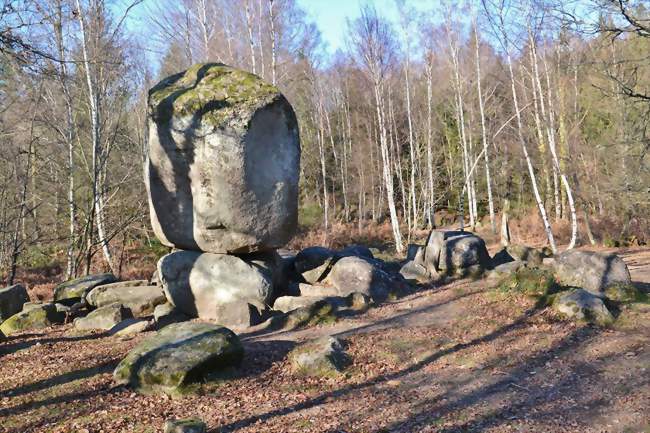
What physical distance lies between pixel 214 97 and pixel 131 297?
4437 millimetres

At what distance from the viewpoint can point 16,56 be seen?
6.48 m

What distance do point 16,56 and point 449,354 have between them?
6.86 metres

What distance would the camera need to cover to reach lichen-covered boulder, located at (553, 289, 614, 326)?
351 inches

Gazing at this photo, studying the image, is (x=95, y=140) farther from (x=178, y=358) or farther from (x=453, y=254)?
(x=453, y=254)

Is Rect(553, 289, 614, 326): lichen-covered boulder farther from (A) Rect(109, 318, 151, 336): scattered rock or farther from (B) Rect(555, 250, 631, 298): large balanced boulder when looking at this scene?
(A) Rect(109, 318, 151, 336): scattered rock

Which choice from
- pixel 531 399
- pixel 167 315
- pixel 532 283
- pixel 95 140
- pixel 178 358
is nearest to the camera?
pixel 531 399

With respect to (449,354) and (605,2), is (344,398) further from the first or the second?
(605,2)

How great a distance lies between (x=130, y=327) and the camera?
943 cm

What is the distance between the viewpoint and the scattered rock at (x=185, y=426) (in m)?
5.13

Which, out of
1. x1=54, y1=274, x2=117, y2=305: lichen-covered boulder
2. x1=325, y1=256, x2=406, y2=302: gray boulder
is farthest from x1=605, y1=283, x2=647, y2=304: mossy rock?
x1=54, y1=274, x2=117, y2=305: lichen-covered boulder

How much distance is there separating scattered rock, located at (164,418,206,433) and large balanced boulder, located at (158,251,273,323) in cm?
479

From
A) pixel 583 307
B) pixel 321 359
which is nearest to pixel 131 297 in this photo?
pixel 321 359

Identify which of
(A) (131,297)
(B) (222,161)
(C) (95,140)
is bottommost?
(A) (131,297)

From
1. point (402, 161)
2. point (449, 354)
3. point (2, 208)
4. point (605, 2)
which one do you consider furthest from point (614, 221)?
point (2, 208)
